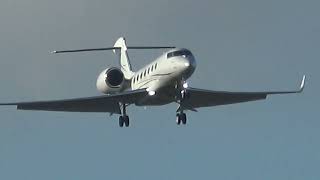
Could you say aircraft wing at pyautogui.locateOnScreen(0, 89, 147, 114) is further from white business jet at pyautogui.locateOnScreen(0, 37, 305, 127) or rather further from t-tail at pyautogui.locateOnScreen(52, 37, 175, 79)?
t-tail at pyautogui.locateOnScreen(52, 37, 175, 79)

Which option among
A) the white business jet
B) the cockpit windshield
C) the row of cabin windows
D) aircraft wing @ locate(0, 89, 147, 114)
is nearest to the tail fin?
the white business jet

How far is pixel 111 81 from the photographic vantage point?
45875 mm

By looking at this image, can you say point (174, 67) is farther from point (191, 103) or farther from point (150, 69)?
point (191, 103)

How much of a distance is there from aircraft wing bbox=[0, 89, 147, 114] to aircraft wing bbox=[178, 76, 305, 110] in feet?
8.53

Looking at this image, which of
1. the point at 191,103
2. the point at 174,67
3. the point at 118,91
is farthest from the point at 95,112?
the point at 174,67

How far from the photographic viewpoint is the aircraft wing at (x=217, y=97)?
43688mm

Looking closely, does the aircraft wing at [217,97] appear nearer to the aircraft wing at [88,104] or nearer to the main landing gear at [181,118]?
the main landing gear at [181,118]

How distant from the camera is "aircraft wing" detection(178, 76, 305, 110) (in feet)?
143

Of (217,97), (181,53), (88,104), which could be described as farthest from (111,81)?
(181,53)

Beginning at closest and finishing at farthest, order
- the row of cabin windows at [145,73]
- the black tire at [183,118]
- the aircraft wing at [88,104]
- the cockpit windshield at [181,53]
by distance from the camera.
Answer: the cockpit windshield at [181,53] < the row of cabin windows at [145,73] < the black tire at [183,118] < the aircraft wing at [88,104]

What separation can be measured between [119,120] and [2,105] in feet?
18.9

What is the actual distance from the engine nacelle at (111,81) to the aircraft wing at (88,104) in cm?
104

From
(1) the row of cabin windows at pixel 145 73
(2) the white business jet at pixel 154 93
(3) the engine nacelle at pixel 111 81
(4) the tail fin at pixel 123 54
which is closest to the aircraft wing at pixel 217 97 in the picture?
(2) the white business jet at pixel 154 93

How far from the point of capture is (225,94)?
4516 centimetres
